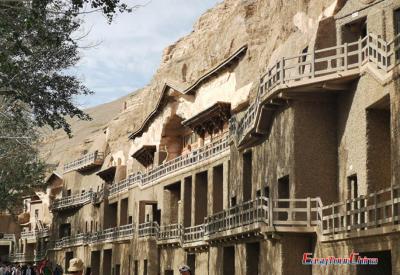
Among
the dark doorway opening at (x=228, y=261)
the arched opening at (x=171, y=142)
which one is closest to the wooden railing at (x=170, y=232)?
the dark doorway opening at (x=228, y=261)

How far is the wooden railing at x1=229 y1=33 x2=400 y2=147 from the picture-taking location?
19.7 meters

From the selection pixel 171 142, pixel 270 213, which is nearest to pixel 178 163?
pixel 171 142

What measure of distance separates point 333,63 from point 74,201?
46.0 metres

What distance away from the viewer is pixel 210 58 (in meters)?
47.0

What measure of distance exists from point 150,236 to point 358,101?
24.7 metres

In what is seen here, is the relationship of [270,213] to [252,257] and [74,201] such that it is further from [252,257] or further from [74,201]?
[74,201]

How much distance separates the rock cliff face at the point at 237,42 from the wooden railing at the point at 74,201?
502 cm

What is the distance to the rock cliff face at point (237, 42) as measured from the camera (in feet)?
98.8

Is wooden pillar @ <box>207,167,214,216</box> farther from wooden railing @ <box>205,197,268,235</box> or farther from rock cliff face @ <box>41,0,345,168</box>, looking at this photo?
rock cliff face @ <box>41,0,345,168</box>

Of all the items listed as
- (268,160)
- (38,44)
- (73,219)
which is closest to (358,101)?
(268,160)

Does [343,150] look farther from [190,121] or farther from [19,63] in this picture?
[190,121]

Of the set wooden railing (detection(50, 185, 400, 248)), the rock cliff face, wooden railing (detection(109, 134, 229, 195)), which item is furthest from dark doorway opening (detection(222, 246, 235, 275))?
the rock cliff face

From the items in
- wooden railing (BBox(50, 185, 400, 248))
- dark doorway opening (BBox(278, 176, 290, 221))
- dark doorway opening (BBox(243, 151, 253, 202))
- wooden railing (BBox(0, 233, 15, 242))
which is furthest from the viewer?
wooden railing (BBox(0, 233, 15, 242))

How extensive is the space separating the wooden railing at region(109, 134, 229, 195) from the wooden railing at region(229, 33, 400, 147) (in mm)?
6611
